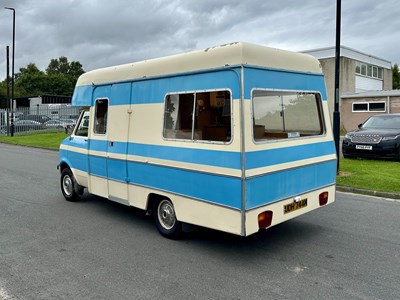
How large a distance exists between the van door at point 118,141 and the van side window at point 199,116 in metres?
0.98

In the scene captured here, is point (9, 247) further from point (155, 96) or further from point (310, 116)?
point (310, 116)

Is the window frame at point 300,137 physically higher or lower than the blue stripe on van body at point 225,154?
higher

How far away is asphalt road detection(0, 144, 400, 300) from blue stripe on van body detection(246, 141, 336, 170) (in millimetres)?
1190

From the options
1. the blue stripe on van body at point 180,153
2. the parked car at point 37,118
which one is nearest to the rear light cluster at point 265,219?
the blue stripe on van body at point 180,153

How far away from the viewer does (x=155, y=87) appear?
5469 millimetres

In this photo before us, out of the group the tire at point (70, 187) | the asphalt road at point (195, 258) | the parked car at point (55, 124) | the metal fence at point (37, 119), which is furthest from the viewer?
the parked car at point (55, 124)

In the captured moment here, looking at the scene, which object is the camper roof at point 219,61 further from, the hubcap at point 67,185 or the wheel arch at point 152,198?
the hubcap at point 67,185

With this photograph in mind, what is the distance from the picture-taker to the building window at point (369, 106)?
27.4m

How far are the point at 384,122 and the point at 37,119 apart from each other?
2689 cm

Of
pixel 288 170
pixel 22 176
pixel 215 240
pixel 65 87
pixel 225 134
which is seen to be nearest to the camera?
pixel 225 134

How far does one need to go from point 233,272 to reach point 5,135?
30.1 meters

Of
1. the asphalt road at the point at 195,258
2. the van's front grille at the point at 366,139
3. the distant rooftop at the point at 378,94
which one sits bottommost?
the asphalt road at the point at 195,258

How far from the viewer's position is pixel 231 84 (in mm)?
4402

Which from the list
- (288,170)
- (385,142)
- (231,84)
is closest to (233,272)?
(288,170)
